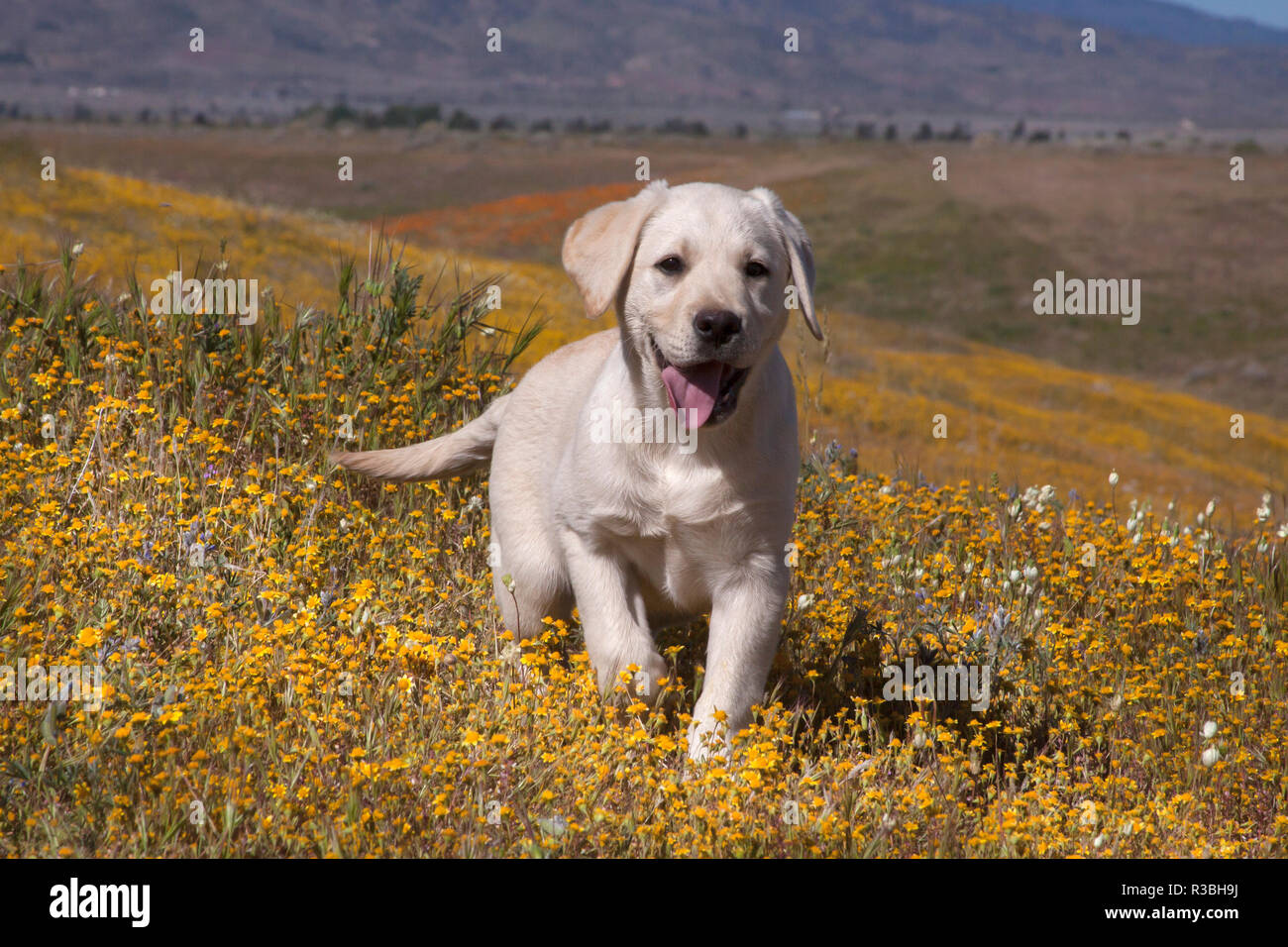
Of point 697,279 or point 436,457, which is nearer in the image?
point 697,279

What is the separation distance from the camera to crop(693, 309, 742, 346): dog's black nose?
3.68 metres

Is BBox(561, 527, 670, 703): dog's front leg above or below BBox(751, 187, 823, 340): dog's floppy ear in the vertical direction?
below

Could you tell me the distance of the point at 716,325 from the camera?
3.68m

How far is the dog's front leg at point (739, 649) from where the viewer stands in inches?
150

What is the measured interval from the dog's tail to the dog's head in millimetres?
1022

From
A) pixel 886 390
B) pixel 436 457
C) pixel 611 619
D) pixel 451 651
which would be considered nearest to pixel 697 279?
pixel 611 619

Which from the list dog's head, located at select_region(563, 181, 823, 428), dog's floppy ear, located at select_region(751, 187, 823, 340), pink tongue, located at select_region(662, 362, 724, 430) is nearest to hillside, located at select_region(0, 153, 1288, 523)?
dog's floppy ear, located at select_region(751, 187, 823, 340)

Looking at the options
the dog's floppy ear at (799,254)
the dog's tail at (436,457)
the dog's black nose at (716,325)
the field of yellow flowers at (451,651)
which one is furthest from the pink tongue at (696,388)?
the dog's tail at (436,457)

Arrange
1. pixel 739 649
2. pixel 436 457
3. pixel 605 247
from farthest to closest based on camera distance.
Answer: pixel 436 457 < pixel 605 247 < pixel 739 649

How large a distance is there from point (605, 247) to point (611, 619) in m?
1.17

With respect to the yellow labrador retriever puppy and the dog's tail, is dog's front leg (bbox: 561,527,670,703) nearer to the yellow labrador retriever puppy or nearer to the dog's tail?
the yellow labrador retriever puppy

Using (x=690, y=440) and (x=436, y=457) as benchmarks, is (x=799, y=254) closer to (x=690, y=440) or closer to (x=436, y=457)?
(x=690, y=440)

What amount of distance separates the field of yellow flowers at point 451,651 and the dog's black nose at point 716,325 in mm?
1067

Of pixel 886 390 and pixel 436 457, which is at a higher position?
pixel 436 457
